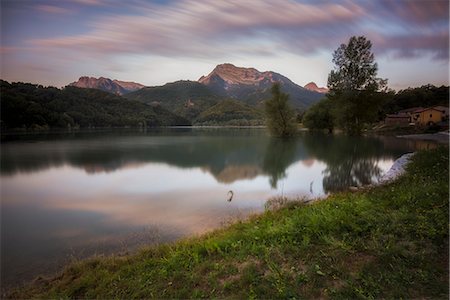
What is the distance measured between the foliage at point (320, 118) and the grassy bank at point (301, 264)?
83.0m

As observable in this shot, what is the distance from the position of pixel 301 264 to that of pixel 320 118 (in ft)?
290

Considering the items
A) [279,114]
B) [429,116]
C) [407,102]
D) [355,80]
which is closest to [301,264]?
[355,80]

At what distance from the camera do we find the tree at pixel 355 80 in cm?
5538

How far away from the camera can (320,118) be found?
89375 mm

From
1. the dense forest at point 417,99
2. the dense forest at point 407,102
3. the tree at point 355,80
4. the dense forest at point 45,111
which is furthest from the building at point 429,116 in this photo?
the dense forest at point 45,111

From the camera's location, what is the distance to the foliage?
288 feet

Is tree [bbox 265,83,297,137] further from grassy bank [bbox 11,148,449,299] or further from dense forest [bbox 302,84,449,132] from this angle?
grassy bank [bbox 11,148,449,299]

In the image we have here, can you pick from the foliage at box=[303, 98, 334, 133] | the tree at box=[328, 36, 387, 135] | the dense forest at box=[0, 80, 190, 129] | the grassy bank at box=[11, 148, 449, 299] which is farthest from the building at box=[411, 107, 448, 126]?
the dense forest at box=[0, 80, 190, 129]

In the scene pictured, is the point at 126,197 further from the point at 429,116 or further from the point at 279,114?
the point at 429,116

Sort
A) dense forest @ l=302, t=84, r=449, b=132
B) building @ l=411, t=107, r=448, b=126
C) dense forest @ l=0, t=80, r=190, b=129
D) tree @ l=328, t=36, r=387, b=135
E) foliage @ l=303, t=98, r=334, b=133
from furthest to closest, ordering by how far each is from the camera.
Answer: dense forest @ l=0, t=80, r=190, b=129 < dense forest @ l=302, t=84, r=449, b=132 < foliage @ l=303, t=98, r=334, b=133 < building @ l=411, t=107, r=448, b=126 < tree @ l=328, t=36, r=387, b=135

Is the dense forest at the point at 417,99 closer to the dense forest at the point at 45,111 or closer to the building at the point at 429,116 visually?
the building at the point at 429,116

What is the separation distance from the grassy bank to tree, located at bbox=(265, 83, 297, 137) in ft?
200

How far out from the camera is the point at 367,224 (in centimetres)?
782

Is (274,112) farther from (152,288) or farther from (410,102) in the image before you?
(410,102)
